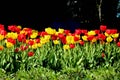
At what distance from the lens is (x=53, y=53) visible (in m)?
7.45

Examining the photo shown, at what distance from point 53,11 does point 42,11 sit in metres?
0.53

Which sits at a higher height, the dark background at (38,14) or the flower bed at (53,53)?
the dark background at (38,14)

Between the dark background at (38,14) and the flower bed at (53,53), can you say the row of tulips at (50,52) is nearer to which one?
the flower bed at (53,53)

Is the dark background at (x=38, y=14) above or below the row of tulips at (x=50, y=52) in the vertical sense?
above

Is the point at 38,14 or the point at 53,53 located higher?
the point at 38,14

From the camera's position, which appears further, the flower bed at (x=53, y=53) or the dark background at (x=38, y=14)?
the dark background at (x=38, y=14)

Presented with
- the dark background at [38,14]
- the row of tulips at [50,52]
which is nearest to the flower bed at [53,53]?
the row of tulips at [50,52]

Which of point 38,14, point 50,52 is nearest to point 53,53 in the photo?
point 50,52

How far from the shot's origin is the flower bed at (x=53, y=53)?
7227 millimetres

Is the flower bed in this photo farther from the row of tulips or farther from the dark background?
the dark background

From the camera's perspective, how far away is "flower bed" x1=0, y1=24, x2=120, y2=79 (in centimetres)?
723

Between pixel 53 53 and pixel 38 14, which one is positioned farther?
pixel 38 14

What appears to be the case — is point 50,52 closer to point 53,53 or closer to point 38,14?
point 53,53

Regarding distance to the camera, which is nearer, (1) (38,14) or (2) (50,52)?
(2) (50,52)
